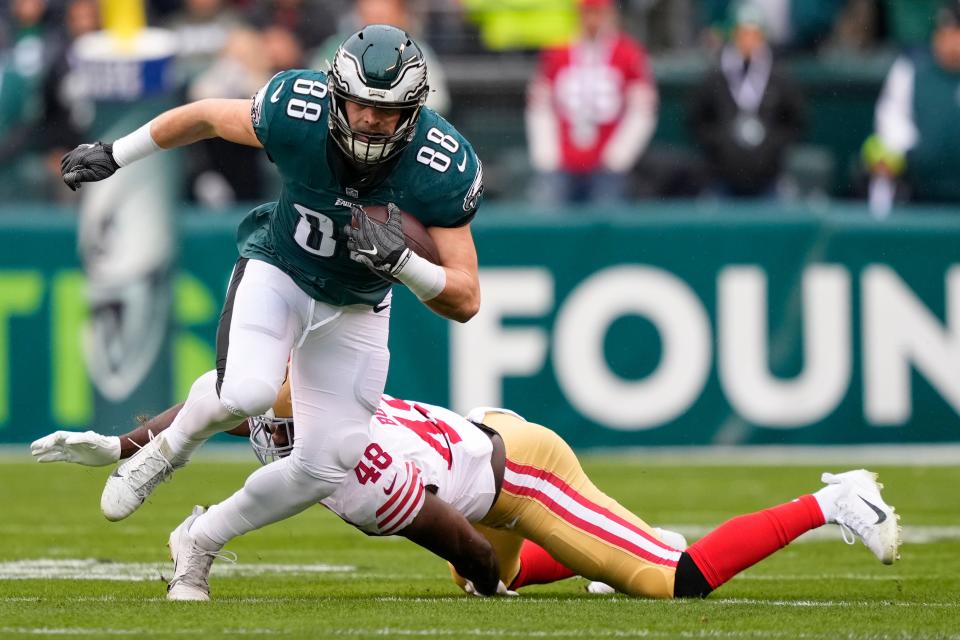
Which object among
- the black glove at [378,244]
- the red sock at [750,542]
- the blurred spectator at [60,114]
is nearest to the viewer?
the black glove at [378,244]

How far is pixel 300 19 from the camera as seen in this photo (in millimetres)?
12984

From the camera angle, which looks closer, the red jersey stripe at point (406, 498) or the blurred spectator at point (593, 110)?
the red jersey stripe at point (406, 498)

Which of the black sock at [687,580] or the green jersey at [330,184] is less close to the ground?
the green jersey at [330,184]

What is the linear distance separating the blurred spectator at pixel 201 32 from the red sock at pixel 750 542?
7930mm

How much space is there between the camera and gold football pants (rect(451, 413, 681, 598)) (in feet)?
18.6

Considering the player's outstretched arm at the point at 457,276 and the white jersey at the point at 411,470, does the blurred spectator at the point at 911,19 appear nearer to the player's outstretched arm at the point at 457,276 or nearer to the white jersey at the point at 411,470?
the white jersey at the point at 411,470

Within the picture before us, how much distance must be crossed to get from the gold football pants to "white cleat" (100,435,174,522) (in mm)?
1046

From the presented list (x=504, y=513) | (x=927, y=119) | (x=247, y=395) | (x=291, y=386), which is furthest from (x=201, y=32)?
(x=247, y=395)

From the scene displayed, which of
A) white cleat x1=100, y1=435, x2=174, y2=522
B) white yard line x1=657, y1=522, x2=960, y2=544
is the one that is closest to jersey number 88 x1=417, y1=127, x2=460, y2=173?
white cleat x1=100, y1=435, x2=174, y2=522

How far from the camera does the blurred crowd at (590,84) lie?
1155cm

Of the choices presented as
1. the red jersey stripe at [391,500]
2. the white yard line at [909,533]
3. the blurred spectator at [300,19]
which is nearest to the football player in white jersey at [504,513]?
the red jersey stripe at [391,500]

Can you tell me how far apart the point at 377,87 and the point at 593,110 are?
6344mm

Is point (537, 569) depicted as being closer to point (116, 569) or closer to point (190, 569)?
point (190, 569)

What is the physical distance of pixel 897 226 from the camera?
10.7 m
